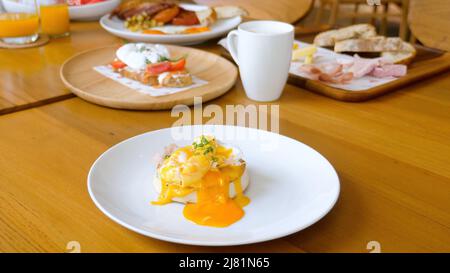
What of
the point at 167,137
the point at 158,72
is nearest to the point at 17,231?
the point at 167,137

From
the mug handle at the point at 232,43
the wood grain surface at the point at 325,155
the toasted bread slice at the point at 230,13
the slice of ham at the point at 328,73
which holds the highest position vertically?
the mug handle at the point at 232,43

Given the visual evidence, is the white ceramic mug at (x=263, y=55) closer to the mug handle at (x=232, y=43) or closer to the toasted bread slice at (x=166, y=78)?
the mug handle at (x=232, y=43)

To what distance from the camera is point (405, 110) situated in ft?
3.53

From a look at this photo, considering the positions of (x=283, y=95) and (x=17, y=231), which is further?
(x=283, y=95)

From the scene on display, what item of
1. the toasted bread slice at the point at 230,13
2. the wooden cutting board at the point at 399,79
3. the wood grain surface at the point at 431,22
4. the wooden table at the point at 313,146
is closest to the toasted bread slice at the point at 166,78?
the wooden table at the point at 313,146

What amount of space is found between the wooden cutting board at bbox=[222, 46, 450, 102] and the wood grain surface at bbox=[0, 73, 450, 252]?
0.07 ft

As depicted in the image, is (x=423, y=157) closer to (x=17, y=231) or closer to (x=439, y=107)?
(x=439, y=107)

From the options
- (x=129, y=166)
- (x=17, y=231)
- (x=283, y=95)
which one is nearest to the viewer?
(x=17, y=231)

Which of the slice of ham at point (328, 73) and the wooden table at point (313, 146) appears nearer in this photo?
the wooden table at point (313, 146)

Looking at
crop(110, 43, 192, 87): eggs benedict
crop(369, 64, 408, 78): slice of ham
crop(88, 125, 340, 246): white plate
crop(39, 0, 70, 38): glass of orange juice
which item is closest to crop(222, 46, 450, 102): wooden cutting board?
crop(369, 64, 408, 78): slice of ham

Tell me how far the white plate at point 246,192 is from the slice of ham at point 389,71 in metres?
0.52

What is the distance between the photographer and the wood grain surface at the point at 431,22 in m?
1.85

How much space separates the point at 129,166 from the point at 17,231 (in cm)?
19

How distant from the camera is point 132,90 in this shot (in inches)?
44.3
